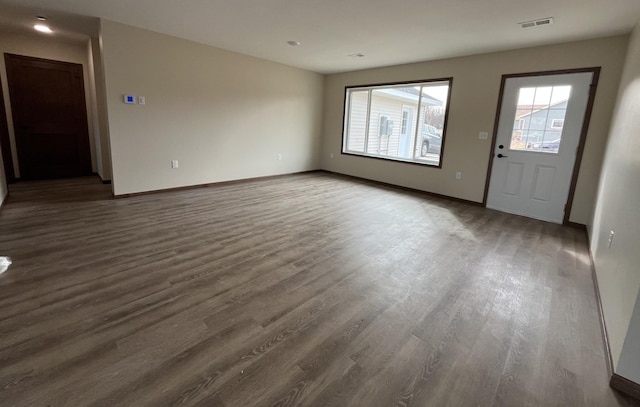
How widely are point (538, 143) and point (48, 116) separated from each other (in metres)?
8.38

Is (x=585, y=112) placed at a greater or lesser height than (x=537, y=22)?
lesser

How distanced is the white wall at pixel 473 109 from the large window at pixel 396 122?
195mm

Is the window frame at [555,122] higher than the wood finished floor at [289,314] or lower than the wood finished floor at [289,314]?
higher

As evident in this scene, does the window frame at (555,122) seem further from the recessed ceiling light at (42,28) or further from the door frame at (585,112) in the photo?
the recessed ceiling light at (42,28)

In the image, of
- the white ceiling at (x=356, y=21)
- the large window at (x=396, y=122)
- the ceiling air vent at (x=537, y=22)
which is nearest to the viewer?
the white ceiling at (x=356, y=21)

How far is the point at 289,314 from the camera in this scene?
206 centimetres

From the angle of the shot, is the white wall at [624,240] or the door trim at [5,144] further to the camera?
the door trim at [5,144]

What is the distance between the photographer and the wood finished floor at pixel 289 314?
4.92 feet

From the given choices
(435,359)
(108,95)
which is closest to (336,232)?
(435,359)

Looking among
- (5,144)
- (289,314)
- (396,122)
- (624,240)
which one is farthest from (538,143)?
(5,144)

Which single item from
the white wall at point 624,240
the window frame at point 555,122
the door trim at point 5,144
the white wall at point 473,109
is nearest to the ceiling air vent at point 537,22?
the white wall at point 624,240

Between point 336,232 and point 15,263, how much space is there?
2.99 m

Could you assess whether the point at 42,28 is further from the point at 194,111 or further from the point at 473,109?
the point at 473,109

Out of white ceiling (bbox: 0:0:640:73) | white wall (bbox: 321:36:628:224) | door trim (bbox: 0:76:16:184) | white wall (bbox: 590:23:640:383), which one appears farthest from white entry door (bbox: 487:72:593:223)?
door trim (bbox: 0:76:16:184)
